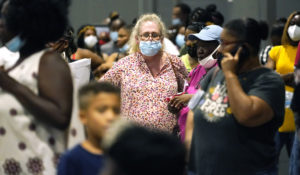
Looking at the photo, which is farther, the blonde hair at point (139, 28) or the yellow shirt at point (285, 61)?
the yellow shirt at point (285, 61)

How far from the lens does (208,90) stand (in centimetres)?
488

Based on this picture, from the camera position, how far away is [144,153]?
2492 mm

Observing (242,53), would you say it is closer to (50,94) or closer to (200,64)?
(50,94)

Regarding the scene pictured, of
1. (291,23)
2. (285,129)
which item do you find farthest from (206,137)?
(291,23)

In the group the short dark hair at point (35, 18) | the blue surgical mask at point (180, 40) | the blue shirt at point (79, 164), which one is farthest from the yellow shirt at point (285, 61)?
the blue shirt at point (79, 164)

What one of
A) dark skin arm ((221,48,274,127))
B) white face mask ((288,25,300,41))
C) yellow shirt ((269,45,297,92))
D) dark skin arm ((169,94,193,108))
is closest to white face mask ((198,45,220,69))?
dark skin arm ((169,94,193,108))

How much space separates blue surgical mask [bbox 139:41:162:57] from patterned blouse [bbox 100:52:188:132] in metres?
0.13

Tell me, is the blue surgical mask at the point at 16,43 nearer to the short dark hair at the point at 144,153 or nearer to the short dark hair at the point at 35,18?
the short dark hair at the point at 35,18

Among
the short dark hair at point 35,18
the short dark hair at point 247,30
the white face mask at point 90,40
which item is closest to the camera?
the short dark hair at point 35,18

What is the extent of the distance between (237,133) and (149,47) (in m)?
2.48

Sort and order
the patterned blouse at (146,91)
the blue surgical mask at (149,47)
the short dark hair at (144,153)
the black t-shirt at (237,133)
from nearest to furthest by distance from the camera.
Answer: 1. the short dark hair at (144,153)
2. the black t-shirt at (237,133)
3. the patterned blouse at (146,91)
4. the blue surgical mask at (149,47)

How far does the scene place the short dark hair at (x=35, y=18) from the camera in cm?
406

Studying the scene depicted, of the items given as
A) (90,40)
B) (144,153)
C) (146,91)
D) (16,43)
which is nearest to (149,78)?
(146,91)

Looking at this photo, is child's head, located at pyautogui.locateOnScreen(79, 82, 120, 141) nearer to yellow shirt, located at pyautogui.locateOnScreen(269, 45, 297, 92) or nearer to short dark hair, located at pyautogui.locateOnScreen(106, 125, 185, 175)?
short dark hair, located at pyautogui.locateOnScreen(106, 125, 185, 175)
